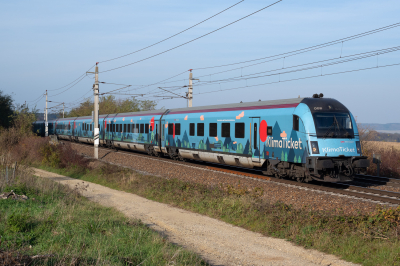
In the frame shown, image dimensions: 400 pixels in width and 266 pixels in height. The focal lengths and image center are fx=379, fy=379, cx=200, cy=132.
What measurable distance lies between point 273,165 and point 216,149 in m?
4.48

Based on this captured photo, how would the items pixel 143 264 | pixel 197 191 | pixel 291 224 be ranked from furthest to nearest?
1. pixel 197 191
2. pixel 291 224
3. pixel 143 264

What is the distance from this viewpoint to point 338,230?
886 centimetres

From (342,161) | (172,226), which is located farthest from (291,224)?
(342,161)

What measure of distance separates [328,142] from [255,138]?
3.79 meters

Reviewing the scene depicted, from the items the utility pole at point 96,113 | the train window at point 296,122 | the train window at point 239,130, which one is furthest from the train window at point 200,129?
the utility pole at point 96,113

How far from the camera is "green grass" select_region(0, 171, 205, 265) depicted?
680 cm

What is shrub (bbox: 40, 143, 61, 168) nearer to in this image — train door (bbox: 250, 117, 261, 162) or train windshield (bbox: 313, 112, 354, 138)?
train door (bbox: 250, 117, 261, 162)

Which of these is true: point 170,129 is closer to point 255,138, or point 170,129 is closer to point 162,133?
point 162,133

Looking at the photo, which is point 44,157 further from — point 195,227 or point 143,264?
point 143,264

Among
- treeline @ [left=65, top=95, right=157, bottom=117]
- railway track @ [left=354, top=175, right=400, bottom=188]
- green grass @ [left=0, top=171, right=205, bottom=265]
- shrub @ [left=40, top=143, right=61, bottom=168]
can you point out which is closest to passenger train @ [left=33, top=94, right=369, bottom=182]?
railway track @ [left=354, top=175, right=400, bottom=188]

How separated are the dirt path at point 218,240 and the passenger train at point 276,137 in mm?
5481

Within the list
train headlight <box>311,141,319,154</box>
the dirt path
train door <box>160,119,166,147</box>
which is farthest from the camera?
train door <box>160,119,166,147</box>

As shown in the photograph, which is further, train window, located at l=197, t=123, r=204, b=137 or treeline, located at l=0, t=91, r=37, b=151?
treeline, located at l=0, t=91, r=37, b=151

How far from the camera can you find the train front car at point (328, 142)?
1445 cm
